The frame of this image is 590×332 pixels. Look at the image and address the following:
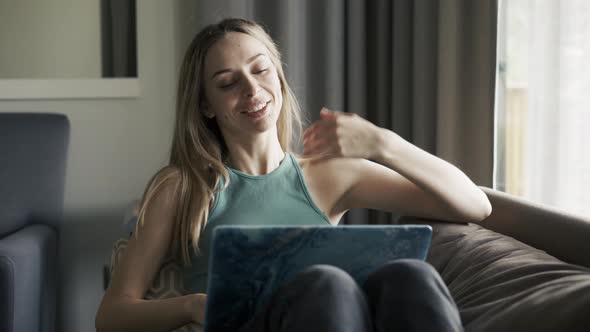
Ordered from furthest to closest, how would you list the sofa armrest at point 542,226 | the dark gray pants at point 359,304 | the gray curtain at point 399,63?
the gray curtain at point 399,63
the sofa armrest at point 542,226
the dark gray pants at point 359,304

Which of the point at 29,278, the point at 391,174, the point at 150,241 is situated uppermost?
the point at 391,174

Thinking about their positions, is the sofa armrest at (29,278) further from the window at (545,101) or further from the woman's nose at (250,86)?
the window at (545,101)

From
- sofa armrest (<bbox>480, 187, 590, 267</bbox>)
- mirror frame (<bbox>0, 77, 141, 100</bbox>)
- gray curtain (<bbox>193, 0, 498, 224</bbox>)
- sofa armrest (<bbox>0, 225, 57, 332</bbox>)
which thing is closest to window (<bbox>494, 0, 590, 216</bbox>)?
gray curtain (<bbox>193, 0, 498, 224</bbox>)

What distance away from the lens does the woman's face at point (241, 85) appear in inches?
65.7

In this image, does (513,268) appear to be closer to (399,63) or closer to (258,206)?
(258,206)

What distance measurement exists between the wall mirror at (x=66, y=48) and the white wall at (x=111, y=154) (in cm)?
5

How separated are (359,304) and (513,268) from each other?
14.5 inches

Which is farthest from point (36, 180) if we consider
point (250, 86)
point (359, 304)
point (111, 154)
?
point (359, 304)

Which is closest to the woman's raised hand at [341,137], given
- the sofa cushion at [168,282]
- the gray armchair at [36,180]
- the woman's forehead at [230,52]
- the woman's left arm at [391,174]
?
the woman's left arm at [391,174]

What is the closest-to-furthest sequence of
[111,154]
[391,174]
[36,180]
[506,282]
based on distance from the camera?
[506,282] < [391,174] < [36,180] < [111,154]

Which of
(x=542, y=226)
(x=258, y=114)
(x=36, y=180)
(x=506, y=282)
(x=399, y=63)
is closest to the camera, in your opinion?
(x=506, y=282)

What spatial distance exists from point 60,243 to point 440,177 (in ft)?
5.20

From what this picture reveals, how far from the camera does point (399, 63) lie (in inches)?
105

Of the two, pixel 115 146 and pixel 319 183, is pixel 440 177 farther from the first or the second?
pixel 115 146
